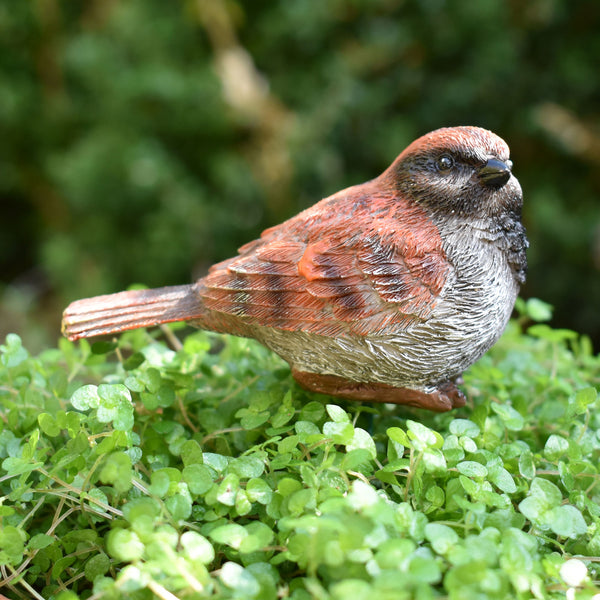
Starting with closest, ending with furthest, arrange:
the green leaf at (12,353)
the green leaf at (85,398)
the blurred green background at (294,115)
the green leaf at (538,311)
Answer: the green leaf at (85,398), the green leaf at (12,353), the green leaf at (538,311), the blurred green background at (294,115)

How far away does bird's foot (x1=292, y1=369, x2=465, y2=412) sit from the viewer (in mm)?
1072

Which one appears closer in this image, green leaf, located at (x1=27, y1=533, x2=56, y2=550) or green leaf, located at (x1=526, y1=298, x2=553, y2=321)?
green leaf, located at (x1=27, y1=533, x2=56, y2=550)

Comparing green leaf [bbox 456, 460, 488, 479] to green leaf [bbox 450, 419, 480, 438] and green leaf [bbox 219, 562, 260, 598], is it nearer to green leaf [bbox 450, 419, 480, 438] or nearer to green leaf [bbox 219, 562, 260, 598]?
green leaf [bbox 450, 419, 480, 438]

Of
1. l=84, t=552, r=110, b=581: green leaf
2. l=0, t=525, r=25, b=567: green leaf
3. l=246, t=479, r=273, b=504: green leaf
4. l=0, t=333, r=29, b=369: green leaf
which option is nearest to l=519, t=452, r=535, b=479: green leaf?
l=246, t=479, r=273, b=504: green leaf

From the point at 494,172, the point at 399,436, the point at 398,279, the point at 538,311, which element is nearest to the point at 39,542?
the point at 399,436

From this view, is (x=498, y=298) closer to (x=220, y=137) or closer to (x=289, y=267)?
(x=289, y=267)

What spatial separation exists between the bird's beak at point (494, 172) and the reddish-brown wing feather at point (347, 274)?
114 mm

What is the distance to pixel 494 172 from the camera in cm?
98

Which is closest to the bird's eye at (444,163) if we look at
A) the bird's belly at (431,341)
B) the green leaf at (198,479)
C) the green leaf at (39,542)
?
the bird's belly at (431,341)

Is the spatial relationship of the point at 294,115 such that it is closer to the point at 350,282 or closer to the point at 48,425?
the point at 350,282

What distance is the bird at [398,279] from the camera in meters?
0.97

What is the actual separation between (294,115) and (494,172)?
7.13ft

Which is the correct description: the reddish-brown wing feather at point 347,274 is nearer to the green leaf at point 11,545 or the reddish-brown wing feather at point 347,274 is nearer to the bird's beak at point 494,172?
the bird's beak at point 494,172

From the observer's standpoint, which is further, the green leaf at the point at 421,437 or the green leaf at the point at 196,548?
the green leaf at the point at 421,437
